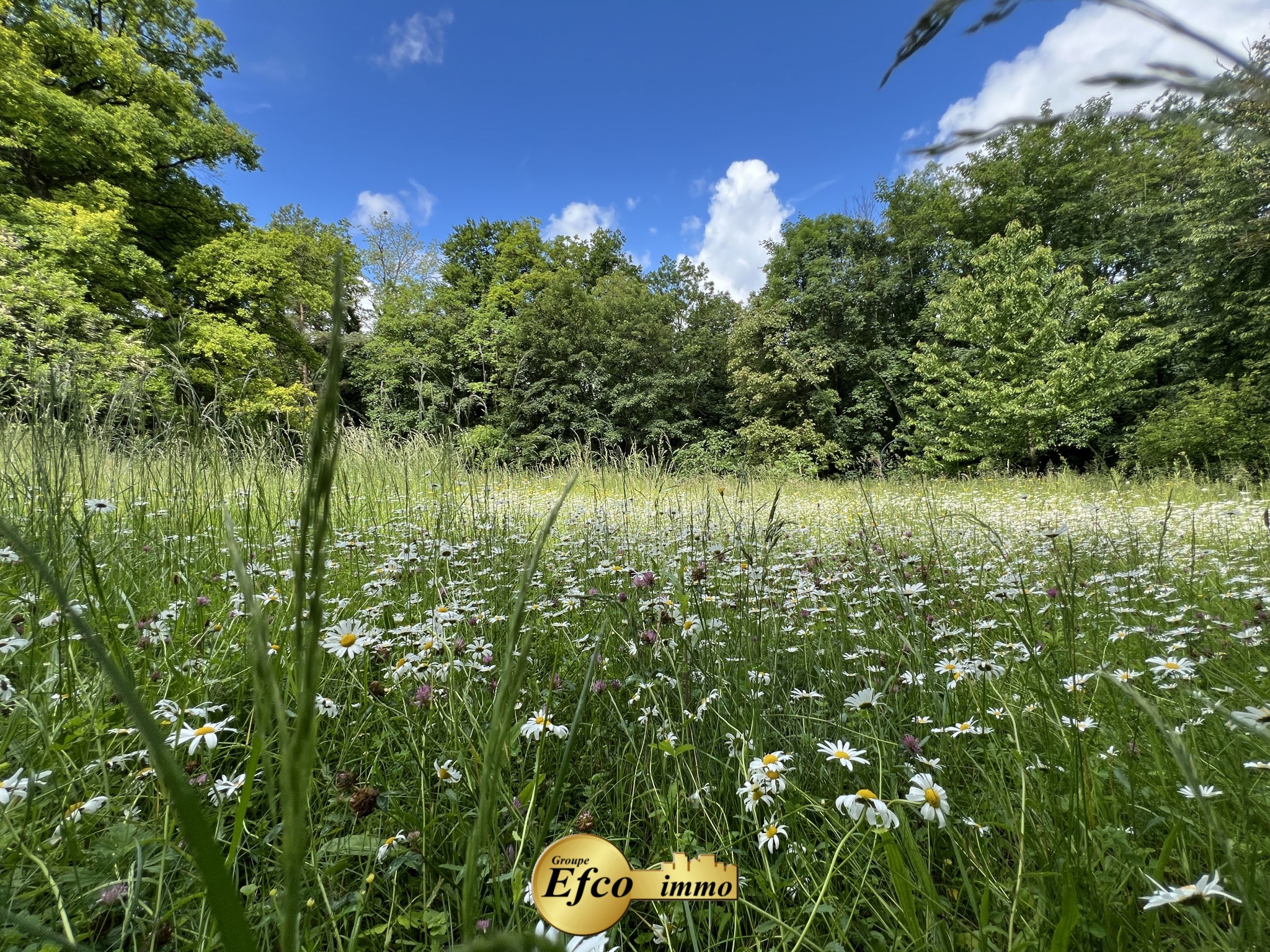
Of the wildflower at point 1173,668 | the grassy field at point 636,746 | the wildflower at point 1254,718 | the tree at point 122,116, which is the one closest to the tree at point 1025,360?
the wildflower at point 1173,668

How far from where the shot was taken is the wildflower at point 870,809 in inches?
31.2

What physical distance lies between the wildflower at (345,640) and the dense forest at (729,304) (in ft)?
8.34

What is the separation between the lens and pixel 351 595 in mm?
1846

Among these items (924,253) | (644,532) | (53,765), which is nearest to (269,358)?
(644,532)

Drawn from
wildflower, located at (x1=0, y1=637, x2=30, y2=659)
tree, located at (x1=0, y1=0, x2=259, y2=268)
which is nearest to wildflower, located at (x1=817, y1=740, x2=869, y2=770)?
wildflower, located at (x1=0, y1=637, x2=30, y2=659)

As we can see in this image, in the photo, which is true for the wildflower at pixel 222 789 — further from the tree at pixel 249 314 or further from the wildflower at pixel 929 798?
the tree at pixel 249 314

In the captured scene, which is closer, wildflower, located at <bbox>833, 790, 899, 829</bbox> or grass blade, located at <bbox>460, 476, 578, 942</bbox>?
grass blade, located at <bbox>460, 476, 578, 942</bbox>

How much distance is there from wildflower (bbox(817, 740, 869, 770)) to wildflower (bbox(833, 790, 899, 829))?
0.24ft

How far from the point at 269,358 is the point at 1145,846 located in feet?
54.1

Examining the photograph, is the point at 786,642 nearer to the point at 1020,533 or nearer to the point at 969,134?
the point at 969,134

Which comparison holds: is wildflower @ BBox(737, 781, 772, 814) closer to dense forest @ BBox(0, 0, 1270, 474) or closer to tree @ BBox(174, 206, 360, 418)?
dense forest @ BBox(0, 0, 1270, 474)

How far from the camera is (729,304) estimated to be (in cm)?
2177

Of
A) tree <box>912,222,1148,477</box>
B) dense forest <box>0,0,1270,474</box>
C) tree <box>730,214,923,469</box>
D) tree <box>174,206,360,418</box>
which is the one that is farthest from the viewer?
tree <box>730,214,923,469</box>

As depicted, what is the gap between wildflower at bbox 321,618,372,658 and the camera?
1214 millimetres
